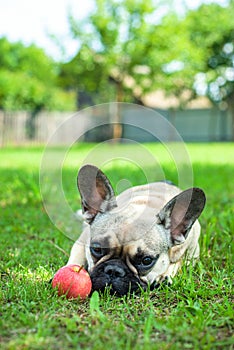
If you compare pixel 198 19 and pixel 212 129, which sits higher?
pixel 198 19

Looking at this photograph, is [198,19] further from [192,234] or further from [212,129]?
[192,234]

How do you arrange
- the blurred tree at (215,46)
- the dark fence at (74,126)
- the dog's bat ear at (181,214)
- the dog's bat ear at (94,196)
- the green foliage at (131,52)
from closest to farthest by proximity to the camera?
1. the dog's bat ear at (181,214)
2. the dog's bat ear at (94,196)
3. the dark fence at (74,126)
4. the green foliage at (131,52)
5. the blurred tree at (215,46)

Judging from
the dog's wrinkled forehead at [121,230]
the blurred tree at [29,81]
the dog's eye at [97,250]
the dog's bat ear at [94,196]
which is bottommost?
the dog's eye at [97,250]

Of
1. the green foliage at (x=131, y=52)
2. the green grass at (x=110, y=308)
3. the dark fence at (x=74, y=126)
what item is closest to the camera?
the green grass at (x=110, y=308)

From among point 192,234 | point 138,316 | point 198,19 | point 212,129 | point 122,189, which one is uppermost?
point 198,19

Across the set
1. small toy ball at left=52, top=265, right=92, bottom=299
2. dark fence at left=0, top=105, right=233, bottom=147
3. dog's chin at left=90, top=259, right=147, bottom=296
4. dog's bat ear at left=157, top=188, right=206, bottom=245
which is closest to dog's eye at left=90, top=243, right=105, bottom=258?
dog's chin at left=90, top=259, right=147, bottom=296

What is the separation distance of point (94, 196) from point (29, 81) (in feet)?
81.8

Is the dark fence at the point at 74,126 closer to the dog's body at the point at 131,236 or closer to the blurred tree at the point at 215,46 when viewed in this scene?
the blurred tree at the point at 215,46

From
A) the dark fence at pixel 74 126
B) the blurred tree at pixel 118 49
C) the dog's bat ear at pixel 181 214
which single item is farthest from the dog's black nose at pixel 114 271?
the blurred tree at pixel 118 49

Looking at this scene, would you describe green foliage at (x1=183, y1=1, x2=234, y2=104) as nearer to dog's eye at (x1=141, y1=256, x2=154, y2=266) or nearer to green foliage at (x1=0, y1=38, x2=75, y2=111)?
green foliage at (x1=0, y1=38, x2=75, y2=111)

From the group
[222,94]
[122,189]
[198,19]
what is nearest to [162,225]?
[122,189]

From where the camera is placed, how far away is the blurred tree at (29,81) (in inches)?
1040

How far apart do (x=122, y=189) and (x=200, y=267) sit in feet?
4.48

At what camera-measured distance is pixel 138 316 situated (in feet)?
8.84
